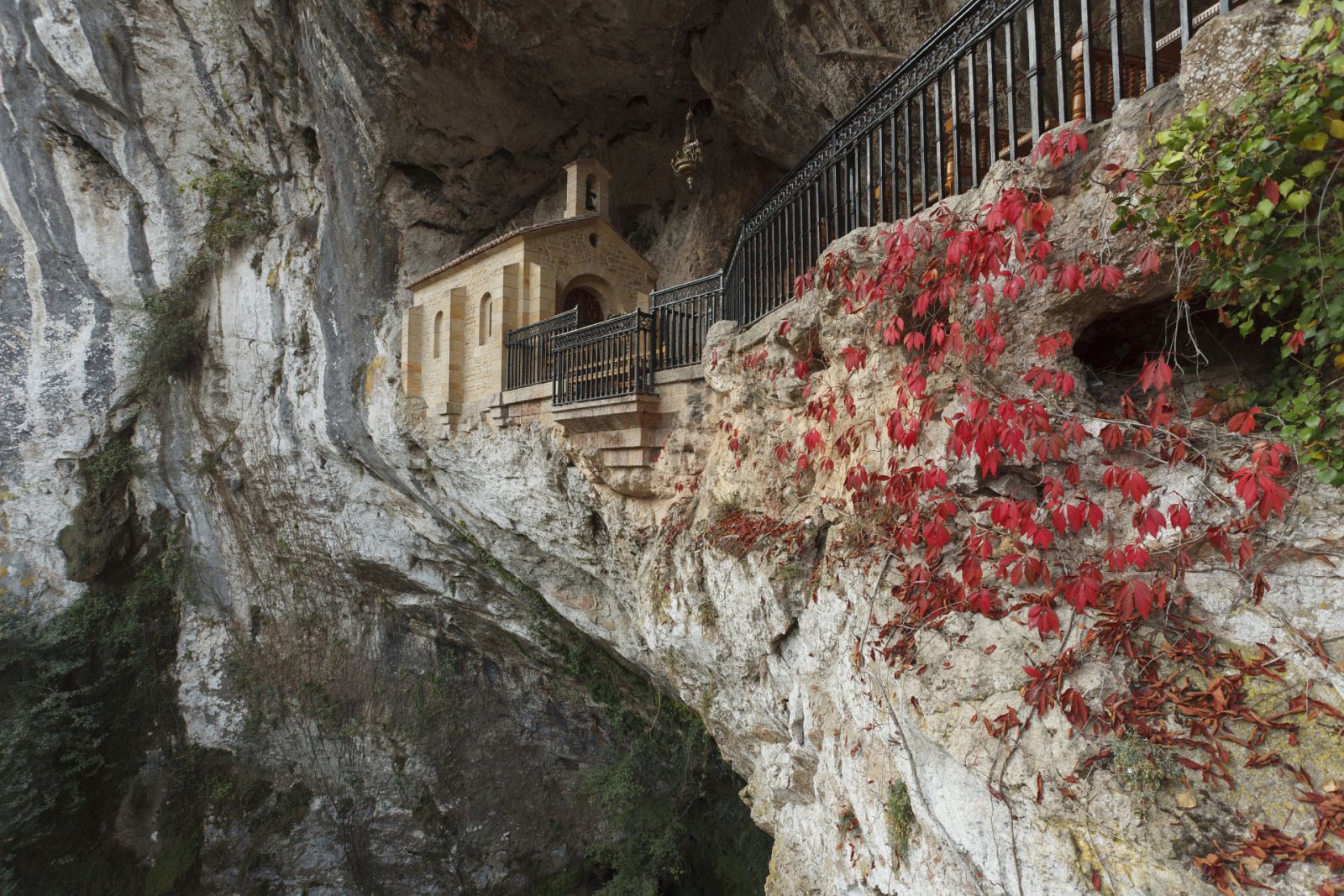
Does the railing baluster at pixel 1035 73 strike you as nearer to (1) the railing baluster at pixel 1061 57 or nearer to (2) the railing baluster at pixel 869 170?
(1) the railing baluster at pixel 1061 57

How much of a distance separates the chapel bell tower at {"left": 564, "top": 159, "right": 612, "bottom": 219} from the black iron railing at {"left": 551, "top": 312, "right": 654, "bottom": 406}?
9.72 ft

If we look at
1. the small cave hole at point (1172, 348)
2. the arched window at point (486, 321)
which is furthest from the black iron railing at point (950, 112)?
the arched window at point (486, 321)

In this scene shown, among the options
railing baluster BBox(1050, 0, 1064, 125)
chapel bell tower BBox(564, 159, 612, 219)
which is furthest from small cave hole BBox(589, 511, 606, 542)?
railing baluster BBox(1050, 0, 1064, 125)

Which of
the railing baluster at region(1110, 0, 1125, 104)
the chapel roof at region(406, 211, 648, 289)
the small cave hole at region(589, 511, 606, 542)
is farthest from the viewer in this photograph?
the chapel roof at region(406, 211, 648, 289)

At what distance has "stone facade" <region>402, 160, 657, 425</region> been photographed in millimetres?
8883

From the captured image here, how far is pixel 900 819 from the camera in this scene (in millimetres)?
3230

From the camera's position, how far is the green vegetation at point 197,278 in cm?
1251

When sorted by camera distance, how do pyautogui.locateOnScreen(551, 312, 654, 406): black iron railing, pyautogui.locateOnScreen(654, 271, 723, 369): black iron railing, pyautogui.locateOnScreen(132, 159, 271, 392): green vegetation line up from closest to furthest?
pyautogui.locateOnScreen(654, 271, 723, 369): black iron railing, pyautogui.locateOnScreen(551, 312, 654, 406): black iron railing, pyautogui.locateOnScreen(132, 159, 271, 392): green vegetation

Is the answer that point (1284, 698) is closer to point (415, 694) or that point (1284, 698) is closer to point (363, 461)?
point (363, 461)

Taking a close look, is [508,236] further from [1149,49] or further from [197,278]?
[197,278]

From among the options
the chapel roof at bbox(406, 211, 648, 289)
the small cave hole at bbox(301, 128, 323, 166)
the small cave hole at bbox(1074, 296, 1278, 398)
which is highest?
the small cave hole at bbox(301, 128, 323, 166)

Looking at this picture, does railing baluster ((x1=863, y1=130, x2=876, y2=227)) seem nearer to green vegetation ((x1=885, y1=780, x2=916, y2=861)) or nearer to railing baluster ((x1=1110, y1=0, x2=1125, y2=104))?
railing baluster ((x1=1110, y1=0, x2=1125, y2=104))

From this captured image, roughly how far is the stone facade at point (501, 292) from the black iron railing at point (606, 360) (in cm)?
155

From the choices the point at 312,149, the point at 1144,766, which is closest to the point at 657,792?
the point at 1144,766
